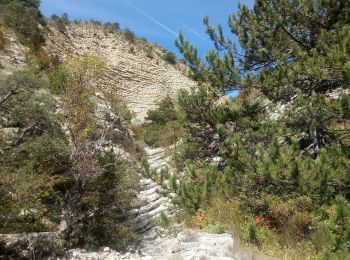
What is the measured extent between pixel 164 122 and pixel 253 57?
496 inches

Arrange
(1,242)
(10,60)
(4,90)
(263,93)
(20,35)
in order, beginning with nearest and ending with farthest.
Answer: (1,242), (263,93), (4,90), (10,60), (20,35)

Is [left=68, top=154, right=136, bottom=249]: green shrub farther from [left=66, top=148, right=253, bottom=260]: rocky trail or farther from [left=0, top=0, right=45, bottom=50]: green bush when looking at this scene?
[left=0, top=0, right=45, bottom=50]: green bush

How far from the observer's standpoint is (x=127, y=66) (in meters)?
27.5

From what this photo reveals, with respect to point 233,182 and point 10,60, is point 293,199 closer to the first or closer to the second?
point 233,182

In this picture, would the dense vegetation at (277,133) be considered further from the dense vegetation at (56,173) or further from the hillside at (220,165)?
the dense vegetation at (56,173)

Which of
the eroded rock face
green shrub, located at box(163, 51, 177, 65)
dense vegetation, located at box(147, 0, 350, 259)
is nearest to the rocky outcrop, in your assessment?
dense vegetation, located at box(147, 0, 350, 259)

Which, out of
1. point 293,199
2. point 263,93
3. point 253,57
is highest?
point 253,57

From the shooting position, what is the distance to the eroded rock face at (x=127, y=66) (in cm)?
2514

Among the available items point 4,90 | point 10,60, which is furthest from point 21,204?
point 10,60

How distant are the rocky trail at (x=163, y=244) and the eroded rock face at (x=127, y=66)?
588 inches

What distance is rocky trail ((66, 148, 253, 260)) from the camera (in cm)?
506

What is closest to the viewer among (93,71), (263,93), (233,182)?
(233,182)

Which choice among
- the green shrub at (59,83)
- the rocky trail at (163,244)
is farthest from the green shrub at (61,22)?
the rocky trail at (163,244)

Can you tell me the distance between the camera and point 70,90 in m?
9.92
